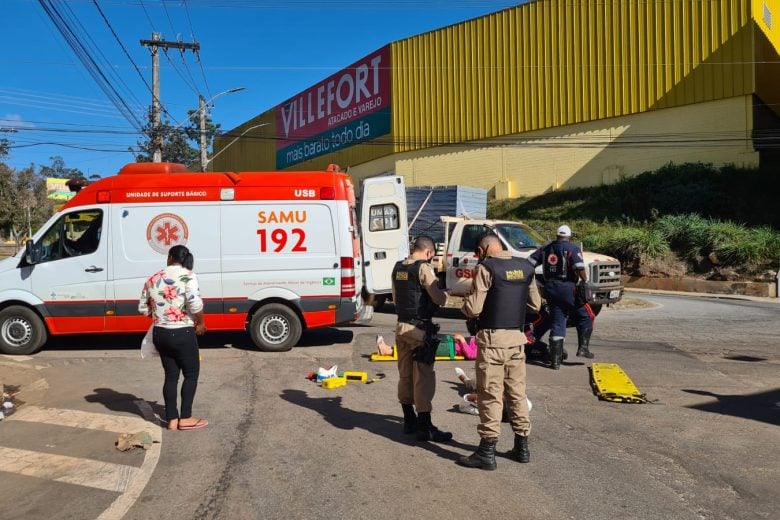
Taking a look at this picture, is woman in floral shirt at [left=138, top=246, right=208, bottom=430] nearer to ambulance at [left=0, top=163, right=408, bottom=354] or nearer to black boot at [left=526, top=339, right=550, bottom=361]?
ambulance at [left=0, top=163, right=408, bottom=354]

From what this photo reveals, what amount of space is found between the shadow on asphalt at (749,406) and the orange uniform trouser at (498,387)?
265 centimetres

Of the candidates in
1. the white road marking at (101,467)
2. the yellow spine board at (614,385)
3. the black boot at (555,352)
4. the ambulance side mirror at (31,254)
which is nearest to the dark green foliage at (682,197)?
the black boot at (555,352)

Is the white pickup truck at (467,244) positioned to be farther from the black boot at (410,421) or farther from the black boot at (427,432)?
the black boot at (427,432)

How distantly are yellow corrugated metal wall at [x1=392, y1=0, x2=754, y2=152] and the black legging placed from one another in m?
24.6

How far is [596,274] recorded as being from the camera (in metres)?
11.3

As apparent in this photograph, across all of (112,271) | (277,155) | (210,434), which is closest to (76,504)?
(210,434)

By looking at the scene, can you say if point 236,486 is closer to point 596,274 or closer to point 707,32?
point 596,274

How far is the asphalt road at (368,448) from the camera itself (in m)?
4.04

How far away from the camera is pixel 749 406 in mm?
6324

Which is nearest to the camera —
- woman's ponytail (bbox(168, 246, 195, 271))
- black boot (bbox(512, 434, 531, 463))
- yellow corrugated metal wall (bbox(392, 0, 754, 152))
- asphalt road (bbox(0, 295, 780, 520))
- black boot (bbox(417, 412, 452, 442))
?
asphalt road (bbox(0, 295, 780, 520))

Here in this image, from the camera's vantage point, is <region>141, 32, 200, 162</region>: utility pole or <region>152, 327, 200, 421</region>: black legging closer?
<region>152, 327, 200, 421</region>: black legging

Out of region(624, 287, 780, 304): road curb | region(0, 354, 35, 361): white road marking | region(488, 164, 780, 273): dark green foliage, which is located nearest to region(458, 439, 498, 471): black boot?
region(0, 354, 35, 361): white road marking

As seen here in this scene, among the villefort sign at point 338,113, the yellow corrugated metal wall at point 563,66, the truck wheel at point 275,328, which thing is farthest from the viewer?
the villefort sign at point 338,113

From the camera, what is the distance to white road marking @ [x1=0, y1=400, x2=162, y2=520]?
4.28 metres
